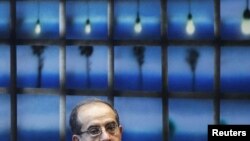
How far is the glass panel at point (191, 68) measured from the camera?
7.65 feet

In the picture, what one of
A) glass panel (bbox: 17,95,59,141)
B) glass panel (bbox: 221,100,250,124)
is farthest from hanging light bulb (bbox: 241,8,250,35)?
glass panel (bbox: 17,95,59,141)

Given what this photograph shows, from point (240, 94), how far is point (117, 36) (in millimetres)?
680

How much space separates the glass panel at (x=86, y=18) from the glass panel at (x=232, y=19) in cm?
59

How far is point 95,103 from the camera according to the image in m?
1.50

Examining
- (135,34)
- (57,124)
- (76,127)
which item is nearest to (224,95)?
(135,34)

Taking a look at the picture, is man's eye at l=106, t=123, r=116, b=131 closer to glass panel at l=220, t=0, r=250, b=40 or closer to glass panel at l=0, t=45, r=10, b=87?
glass panel at l=220, t=0, r=250, b=40

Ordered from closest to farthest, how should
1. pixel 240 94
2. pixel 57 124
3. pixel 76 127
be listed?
pixel 76 127 → pixel 240 94 → pixel 57 124

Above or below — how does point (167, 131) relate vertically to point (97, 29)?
below

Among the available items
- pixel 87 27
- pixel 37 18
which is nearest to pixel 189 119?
pixel 87 27

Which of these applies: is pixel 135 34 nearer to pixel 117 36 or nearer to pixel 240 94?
pixel 117 36

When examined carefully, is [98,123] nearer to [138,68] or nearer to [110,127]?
[110,127]

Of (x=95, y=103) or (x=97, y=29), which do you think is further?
(x=97, y=29)

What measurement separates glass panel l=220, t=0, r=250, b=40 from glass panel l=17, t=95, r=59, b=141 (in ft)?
3.08

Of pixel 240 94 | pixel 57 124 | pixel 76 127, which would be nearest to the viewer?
pixel 76 127
